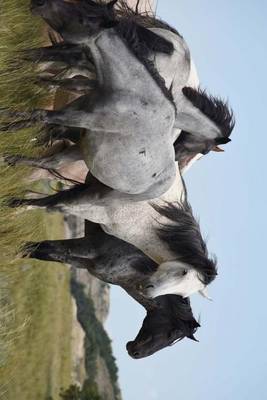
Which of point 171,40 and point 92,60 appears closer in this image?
point 92,60

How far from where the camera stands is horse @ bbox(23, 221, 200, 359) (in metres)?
3.50

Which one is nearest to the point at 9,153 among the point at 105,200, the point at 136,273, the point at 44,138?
the point at 44,138

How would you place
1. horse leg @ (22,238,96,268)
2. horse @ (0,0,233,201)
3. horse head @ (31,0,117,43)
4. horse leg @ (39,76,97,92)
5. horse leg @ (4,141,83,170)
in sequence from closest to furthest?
horse head @ (31,0,117,43) < horse @ (0,0,233,201) < horse leg @ (39,76,97,92) < horse leg @ (4,141,83,170) < horse leg @ (22,238,96,268)

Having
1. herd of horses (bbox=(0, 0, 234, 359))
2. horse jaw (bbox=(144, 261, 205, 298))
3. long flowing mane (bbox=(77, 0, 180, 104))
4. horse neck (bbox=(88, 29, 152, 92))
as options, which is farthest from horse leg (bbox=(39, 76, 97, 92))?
horse jaw (bbox=(144, 261, 205, 298))

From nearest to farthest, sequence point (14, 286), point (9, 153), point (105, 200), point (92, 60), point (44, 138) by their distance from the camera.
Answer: point (92, 60) → point (105, 200) → point (44, 138) → point (9, 153) → point (14, 286)

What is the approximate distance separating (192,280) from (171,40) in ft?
4.81

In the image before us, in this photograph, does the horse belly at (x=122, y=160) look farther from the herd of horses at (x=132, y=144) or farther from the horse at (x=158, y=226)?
the horse at (x=158, y=226)

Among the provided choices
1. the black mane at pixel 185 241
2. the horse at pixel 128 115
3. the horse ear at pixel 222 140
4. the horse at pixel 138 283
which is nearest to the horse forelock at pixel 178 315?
the horse at pixel 138 283

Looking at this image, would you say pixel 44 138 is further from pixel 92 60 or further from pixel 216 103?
pixel 216 103

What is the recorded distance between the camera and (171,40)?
288cm

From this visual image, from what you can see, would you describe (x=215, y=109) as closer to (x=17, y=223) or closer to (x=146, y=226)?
(x=146, y=226)

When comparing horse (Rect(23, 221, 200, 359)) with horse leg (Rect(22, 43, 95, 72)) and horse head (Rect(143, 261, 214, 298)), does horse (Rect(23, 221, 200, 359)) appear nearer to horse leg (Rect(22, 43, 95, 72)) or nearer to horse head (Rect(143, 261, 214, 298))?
horse head (Rect(143, 261, 214, 298))

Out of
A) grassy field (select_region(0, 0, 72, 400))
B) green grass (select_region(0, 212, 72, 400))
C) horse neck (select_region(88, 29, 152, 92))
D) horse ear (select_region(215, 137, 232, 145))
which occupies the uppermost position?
horse neck (select_region(88, 29, 152, 92))

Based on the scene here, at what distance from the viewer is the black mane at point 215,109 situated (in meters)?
2.97
